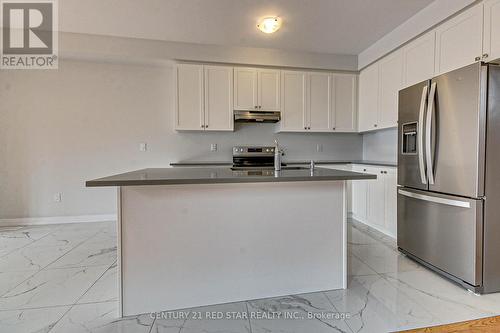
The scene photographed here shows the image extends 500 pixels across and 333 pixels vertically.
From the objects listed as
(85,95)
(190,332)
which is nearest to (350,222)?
(190,332)

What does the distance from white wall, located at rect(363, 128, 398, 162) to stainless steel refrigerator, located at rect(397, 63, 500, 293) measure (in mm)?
1417

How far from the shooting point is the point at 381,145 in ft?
13.1

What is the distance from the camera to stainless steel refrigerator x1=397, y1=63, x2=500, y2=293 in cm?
184

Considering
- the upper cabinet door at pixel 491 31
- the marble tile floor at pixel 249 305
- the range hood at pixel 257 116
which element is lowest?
the marble tile floor at pixel 249 305

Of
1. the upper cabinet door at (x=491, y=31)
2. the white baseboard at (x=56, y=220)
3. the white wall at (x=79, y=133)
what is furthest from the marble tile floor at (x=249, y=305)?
the upper cabinet door at (x=491, y=31)

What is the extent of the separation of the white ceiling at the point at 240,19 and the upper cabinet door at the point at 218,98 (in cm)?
42

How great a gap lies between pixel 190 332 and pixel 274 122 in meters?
3.15

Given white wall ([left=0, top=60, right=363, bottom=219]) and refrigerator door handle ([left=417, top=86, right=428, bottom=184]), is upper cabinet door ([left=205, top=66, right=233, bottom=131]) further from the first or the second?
refrigerator door handle ([left=417, top=86, right=428, bottom=184])

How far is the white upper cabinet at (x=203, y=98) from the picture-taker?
3.65m

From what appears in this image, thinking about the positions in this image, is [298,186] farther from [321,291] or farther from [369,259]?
[369,259]

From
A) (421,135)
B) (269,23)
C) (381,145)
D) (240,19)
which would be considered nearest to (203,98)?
(240,19)

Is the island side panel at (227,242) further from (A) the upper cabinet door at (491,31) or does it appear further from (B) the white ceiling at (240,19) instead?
(B) the white ceiling at (240,19)

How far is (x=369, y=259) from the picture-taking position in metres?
2.50

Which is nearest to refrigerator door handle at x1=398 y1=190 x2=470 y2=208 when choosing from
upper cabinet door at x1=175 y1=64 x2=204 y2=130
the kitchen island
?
the kitchen island
